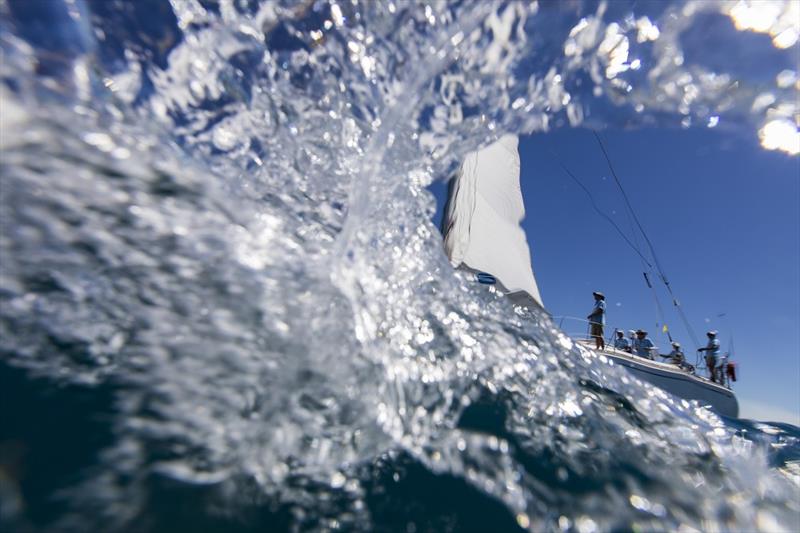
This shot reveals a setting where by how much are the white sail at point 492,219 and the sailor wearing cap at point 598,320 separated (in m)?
0.87

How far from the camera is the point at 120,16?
1.31 meters

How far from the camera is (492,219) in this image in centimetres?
733

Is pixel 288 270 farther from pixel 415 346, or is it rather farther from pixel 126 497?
pixel 126 497

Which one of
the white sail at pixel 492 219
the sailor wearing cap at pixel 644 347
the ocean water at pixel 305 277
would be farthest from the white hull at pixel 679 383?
the ocean water at pixel 305 277

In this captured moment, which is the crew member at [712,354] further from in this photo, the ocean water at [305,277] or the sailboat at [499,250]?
the ocean water at [305,277]

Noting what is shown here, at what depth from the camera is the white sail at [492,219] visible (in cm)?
613

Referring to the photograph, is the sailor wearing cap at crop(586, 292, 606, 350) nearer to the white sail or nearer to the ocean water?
the white sail

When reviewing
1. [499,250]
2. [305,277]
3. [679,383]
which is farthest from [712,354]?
[305,277]

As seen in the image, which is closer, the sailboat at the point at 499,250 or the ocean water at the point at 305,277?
the ocean water at the point at 305,277

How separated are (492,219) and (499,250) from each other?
0.64 metres

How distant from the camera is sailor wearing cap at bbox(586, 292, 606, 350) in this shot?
6.60 meters

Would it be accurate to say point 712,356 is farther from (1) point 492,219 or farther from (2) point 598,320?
(1) point 492,219

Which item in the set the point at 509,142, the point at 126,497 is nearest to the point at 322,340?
the point at 126,497

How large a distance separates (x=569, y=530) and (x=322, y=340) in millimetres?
864
